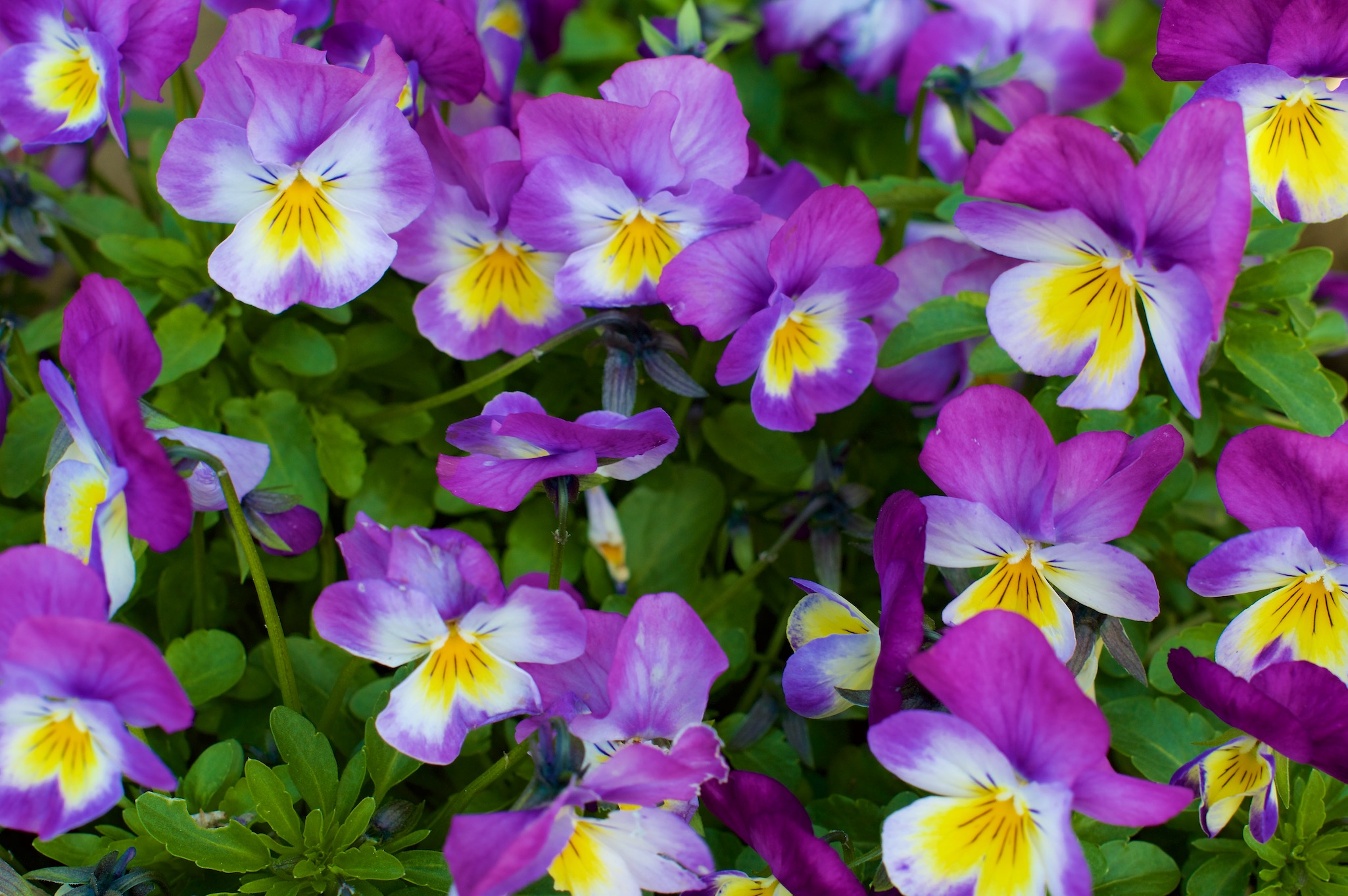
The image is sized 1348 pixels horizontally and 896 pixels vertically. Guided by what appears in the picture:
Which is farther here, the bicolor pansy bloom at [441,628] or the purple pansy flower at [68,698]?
the bicolor pansy bloom at [441,628]

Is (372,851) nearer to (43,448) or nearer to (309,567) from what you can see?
(309,567)

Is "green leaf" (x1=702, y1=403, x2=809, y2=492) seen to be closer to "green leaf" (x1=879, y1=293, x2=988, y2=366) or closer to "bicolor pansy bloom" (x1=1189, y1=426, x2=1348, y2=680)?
"green leaf" (x1=879, y1=293, x2=988, y2=366)

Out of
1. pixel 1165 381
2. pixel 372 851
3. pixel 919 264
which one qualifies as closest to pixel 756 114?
pixel 919 264

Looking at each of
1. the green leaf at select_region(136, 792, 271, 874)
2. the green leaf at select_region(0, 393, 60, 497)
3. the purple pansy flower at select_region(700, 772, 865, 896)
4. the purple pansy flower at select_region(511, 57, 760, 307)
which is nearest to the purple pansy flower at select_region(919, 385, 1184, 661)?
the purple pansy flower at select_region(700, 772, 865, 896)

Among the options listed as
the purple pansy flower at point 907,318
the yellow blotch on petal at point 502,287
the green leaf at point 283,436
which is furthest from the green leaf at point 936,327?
the green leaf at point 283,436

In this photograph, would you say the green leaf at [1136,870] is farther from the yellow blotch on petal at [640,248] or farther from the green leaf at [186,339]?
the green leaf at [186,339]

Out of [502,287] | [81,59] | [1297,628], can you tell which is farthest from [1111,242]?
[81,59]
